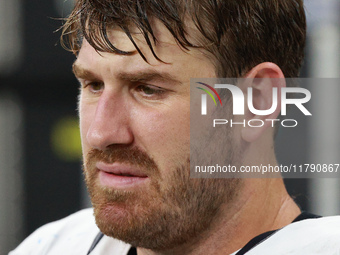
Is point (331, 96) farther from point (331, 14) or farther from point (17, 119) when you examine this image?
point (17, 119)

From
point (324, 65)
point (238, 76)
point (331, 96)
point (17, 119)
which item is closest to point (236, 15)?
point (238, 76)

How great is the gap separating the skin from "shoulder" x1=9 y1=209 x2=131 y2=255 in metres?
0.36

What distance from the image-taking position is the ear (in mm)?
1454

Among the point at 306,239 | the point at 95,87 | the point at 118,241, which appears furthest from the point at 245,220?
the point at 95,87

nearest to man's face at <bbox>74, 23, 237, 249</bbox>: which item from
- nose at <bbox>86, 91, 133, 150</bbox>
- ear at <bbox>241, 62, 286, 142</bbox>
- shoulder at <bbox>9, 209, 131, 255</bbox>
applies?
nose at <bbox>86, 91, 133, 150</bbox>

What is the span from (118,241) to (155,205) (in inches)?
13.9

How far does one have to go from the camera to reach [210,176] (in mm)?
1409

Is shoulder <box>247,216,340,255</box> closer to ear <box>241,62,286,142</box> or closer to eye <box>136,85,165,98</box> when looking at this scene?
ear <box>241,62,286,142</box>

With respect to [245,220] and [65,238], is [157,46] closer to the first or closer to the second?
[245,220]

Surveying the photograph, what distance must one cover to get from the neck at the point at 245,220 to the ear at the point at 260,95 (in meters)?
0.15

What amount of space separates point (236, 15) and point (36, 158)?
2714 mm

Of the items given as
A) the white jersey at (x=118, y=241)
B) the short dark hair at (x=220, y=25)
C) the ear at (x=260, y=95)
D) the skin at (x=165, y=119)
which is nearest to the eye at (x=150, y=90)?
the skin at (x=165, y=119)

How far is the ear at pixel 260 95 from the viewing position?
4.77 feet

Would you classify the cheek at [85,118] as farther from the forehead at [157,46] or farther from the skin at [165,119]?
the forehead at [157,46]
